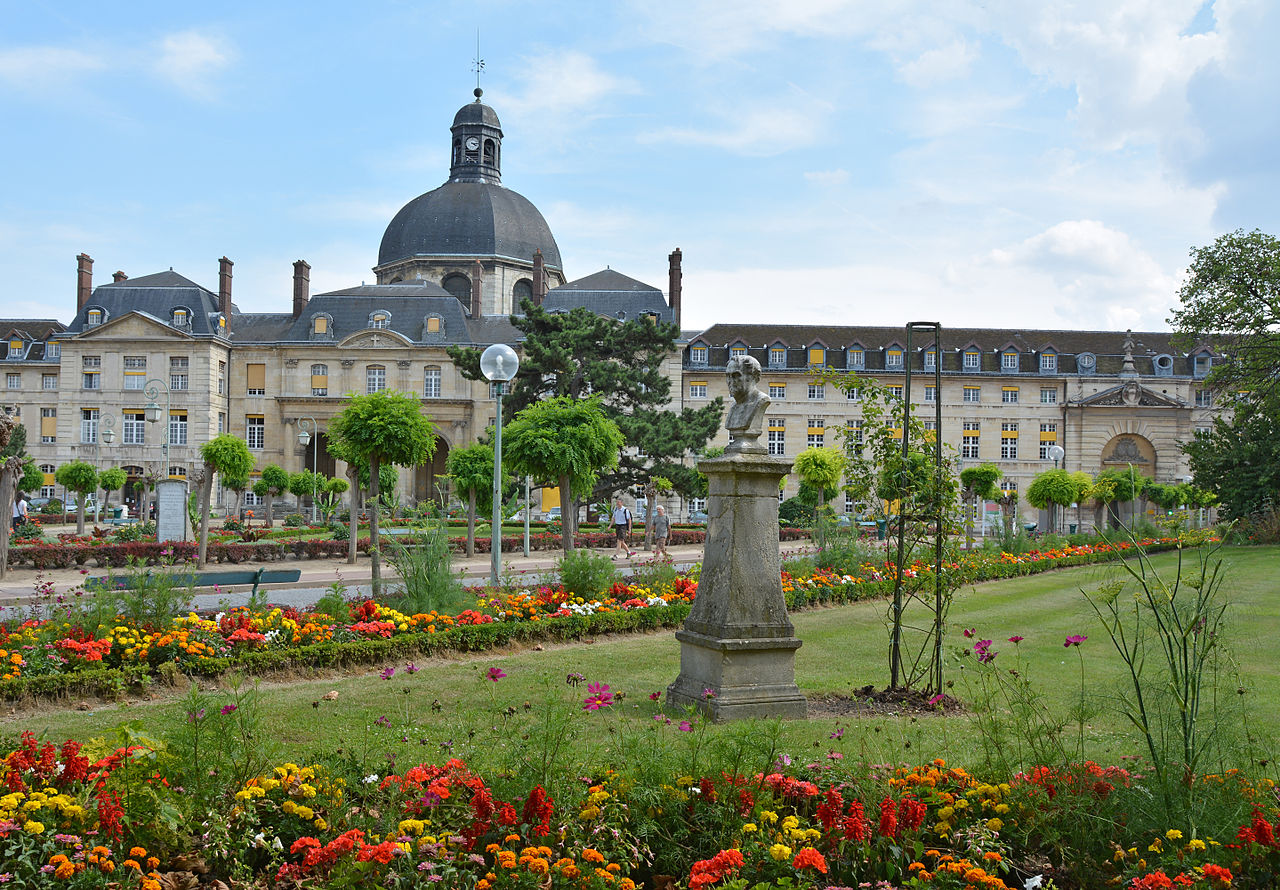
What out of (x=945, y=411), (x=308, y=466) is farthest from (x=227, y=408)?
(x=945, y=411)

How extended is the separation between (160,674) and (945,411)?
5121 cm

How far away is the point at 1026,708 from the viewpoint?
4.78 metres

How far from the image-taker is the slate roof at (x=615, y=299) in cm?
5481

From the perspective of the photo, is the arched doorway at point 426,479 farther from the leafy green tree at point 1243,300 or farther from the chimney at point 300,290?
the leafy green tree at point 1243,300

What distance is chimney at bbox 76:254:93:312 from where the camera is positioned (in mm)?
56625

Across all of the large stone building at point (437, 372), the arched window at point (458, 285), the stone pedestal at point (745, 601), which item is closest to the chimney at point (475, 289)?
the large stone building at point (437, 372)

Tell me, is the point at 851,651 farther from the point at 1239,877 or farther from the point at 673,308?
the point at 673,308

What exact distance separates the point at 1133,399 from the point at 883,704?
172 ft

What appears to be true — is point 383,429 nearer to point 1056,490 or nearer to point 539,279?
point 1056,490

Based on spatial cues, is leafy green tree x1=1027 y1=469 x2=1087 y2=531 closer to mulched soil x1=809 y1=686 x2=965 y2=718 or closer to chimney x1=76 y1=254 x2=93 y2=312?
mulched soil x1=809 y1=686 x2=965 y2=718

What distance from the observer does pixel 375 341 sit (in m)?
52.5

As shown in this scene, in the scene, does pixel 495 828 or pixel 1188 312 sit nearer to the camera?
pixel 495 828

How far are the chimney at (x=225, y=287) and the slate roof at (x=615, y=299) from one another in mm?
18135

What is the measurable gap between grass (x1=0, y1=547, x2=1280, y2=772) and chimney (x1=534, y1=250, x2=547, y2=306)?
150 feet
